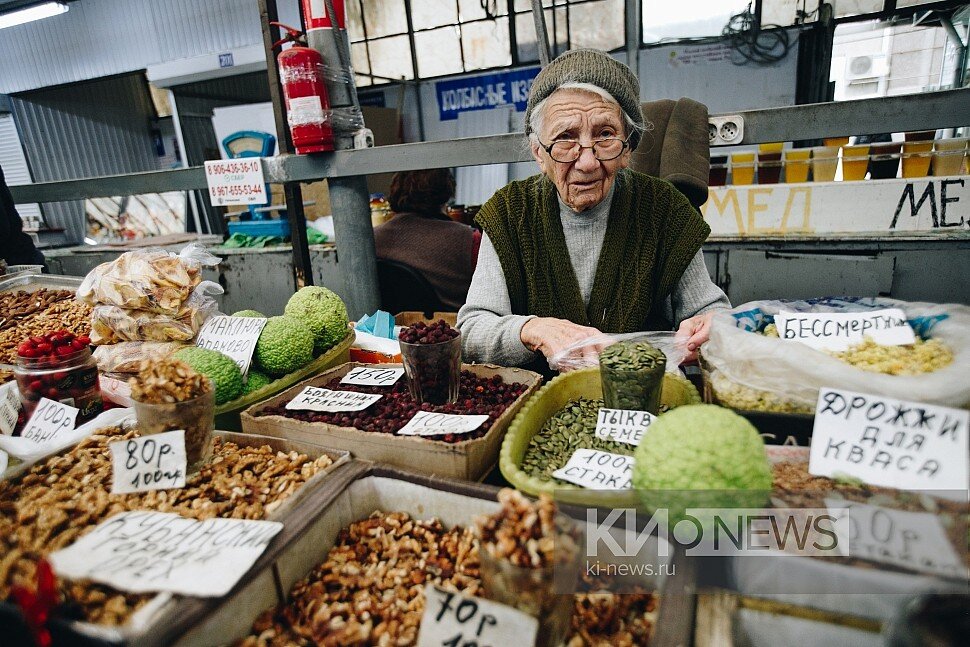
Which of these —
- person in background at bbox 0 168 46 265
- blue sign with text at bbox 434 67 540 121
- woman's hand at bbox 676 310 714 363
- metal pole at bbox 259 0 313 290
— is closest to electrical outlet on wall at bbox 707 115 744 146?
woman's hand at bbox 676 310 714 363

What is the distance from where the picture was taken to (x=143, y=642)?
2.13 ft

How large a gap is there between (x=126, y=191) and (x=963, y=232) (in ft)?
14.7

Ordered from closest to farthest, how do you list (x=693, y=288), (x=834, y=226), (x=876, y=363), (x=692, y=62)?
1. (x=876, y=363)
2. (x=693, y=288)
3. (x=834, y=226)
4. (x=692, y=62)

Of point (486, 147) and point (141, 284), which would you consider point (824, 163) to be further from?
point (141, 284)

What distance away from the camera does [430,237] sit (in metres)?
3.13

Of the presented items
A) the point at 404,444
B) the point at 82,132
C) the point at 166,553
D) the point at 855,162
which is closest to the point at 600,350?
the point at 404,444

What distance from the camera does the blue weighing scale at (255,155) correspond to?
12.1 ft

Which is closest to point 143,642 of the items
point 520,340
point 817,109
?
point 520,340

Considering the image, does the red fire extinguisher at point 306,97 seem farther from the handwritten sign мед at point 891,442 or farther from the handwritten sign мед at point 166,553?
the handwritten sign мед at point 891,442

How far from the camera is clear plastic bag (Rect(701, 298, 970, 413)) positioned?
863 mm

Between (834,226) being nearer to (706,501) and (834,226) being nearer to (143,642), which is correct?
(706,501)

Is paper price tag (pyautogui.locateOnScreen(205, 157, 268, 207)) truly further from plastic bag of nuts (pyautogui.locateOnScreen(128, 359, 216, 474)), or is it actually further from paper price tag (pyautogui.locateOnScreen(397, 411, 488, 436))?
paper price tag (pyautogui.locateOnScreen(397, 411, 488, 436))

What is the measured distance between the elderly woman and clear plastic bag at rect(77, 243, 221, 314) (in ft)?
2.97

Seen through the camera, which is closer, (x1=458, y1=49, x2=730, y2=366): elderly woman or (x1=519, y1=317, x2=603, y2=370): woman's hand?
(x1=519, y1=317, x2=603, y2=370): woman's hand
